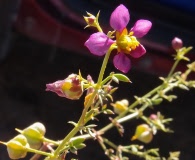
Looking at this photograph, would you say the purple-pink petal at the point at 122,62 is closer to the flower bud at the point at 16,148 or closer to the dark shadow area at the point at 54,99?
the flower bud at the point at 16,148

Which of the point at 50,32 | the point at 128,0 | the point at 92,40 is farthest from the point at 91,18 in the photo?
the point at 50,32

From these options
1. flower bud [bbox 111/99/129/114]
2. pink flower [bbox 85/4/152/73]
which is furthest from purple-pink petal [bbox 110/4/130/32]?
flower bud [bbox 111/99/129/114]

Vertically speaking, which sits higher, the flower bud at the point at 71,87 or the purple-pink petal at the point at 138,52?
the purple-pink petal at the point at 138,52

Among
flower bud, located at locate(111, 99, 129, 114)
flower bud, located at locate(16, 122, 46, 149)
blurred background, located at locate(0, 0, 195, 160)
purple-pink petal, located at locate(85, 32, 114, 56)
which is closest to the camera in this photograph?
purple-pink petal, located at locate(85, 32, 114, 56)

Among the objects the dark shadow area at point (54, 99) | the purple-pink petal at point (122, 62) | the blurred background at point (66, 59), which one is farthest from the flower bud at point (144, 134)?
the dark shadow area at point (54, 99)

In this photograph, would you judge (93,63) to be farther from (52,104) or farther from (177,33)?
(177,33)

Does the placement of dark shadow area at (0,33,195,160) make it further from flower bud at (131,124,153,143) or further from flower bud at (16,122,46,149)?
flower bud at (16,122,46,149)
